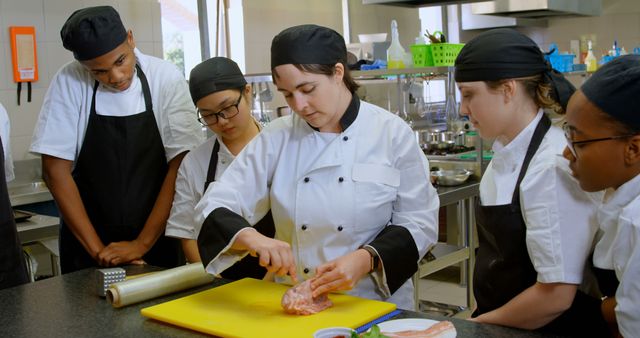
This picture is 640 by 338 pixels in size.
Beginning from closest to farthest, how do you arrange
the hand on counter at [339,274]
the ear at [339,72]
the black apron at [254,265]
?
the hand on counter at [339,274]
the ear at [339,72]
the black apron at [254,265]

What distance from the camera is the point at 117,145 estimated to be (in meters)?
2.47

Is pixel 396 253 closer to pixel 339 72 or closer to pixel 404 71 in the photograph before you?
pixel 339 72

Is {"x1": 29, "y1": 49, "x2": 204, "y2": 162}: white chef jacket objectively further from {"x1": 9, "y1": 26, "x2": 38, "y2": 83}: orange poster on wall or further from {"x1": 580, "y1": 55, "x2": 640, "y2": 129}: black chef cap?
{"x1": 9, "y1": 26, "x2": 38, "y2": 83}: orange poster on wall

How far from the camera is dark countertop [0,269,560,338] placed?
1635 millimetres

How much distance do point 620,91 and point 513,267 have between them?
0.49 m

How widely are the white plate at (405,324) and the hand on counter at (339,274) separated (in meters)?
0.17

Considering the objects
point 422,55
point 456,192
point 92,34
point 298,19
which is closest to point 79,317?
point 92,34

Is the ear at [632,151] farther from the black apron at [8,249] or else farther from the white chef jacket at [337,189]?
the black apron at [8,249]

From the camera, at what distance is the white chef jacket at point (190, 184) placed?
2352 mm

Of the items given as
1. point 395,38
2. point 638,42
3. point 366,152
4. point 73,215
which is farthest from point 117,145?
point 638,42

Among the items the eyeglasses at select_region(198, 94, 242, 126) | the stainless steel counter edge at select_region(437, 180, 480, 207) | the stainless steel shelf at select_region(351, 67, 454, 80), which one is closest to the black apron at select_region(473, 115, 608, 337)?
the eyeglasses at select_region(198, 94, 242, 126)

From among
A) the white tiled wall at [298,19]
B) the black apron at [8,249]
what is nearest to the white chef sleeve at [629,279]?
the black apron at [8,249]

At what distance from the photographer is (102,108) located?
2463mm

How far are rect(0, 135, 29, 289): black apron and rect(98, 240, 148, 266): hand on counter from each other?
267 mm
